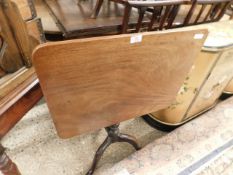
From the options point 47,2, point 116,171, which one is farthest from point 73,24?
point 116,171

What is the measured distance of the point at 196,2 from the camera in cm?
106

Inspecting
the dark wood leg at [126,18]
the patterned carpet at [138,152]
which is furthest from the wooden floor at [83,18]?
the patterned carpet at [138,152]

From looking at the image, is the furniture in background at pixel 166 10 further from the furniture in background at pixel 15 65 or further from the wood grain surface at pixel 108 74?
the furniture in background at pixel 15 65

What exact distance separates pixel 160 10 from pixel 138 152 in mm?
886

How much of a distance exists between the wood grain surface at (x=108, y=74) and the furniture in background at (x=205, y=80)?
0.29 m

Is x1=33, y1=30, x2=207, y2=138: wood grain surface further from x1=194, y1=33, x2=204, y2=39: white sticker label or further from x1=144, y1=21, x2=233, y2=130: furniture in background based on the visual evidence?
x1=144, y1=21, x2=233, y2=130: furniture in background

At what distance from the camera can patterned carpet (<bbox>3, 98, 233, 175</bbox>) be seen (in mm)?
1177

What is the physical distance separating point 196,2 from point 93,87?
31.6 inches

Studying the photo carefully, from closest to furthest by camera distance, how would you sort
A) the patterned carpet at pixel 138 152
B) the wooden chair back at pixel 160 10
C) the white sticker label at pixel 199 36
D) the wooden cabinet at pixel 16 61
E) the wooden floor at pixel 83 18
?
the wooden cabinet at pixel 16 61, the white sticker label at pixel 199 36, the wooden chair back at pixel 160 10, the wooden floor at pixel 83 18, the patterned carpet at pixel 138 152

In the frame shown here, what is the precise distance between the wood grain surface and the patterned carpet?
42 cm

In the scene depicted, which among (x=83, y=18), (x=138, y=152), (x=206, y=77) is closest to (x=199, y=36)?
(x=206, y=77)

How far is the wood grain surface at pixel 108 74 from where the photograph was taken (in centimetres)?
57

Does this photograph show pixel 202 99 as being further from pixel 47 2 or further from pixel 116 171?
pixel 47 2

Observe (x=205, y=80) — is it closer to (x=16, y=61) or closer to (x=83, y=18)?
(x=83, y=18)
